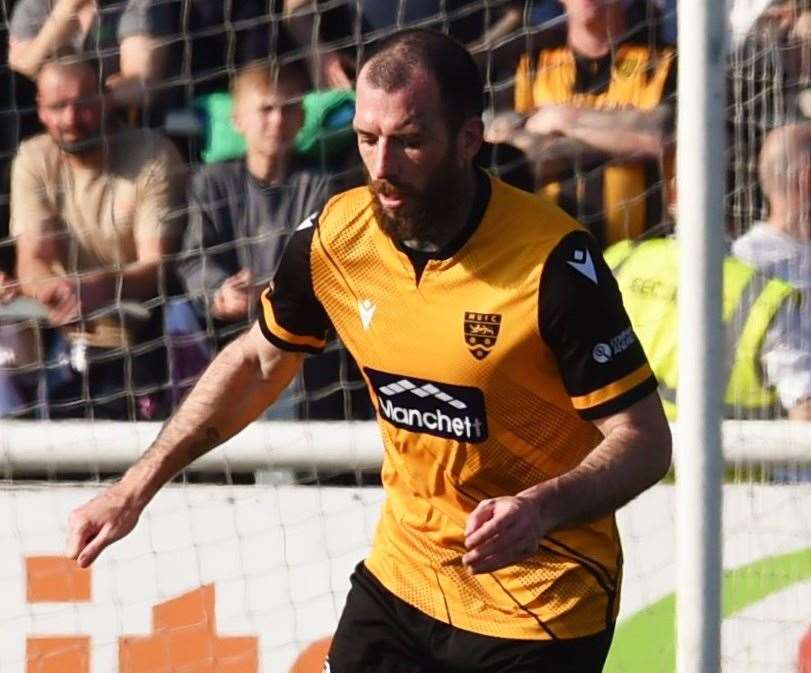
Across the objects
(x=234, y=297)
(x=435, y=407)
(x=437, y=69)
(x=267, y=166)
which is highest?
(x=437, y=69)

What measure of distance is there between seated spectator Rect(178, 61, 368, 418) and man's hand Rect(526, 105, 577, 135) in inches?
24.6

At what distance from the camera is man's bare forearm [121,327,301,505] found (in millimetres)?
3447

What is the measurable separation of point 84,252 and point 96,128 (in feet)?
1.20

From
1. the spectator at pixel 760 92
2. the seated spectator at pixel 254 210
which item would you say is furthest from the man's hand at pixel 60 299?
the spectator at pixel 760 92

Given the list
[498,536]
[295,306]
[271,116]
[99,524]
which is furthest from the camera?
[271,116]

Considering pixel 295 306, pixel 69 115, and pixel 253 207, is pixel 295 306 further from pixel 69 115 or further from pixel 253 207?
pixel 69 115

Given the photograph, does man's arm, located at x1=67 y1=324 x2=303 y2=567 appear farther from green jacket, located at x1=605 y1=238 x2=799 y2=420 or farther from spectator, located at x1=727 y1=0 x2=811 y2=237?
spectator, located at x1=727 y1=0 x2=811 y2=237

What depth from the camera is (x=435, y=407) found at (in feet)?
10.5

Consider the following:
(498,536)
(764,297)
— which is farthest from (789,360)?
(498,536)

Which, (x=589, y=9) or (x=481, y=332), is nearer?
(x=481, y=332)

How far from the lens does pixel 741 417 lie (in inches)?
176

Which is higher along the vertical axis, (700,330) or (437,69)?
(437,69)

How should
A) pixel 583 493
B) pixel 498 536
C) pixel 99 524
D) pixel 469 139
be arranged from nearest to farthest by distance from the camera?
pixel 498 536
pixel 583 493
pixel 469 139
pixel 99 524

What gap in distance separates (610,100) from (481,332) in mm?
1763
